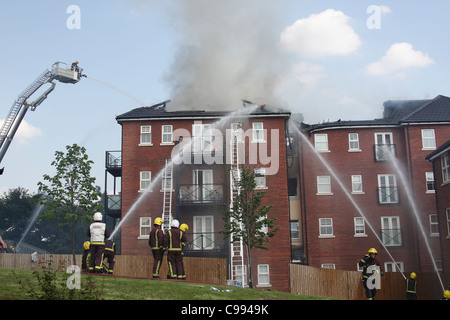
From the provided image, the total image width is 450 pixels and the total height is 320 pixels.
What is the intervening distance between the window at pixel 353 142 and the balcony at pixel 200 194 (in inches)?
451

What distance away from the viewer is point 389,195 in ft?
135

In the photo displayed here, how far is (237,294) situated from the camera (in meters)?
16.2

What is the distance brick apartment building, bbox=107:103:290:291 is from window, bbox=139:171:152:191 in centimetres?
7

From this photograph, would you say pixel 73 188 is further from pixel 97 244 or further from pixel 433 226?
pixel 433 226

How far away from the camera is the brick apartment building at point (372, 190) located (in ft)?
131

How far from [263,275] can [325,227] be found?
697 cm

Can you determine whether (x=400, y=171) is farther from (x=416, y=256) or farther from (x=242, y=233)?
(x=242, y=233)

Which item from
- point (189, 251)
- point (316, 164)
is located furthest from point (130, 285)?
point (316, 164)

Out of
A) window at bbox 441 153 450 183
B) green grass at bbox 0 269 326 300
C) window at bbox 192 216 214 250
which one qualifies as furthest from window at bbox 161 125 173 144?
green grass at bbox 0 269 326 300

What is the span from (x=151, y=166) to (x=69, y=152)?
30.6 feet

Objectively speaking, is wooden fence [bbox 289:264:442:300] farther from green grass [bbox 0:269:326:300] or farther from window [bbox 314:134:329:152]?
window [bbox 314:134:329:152]

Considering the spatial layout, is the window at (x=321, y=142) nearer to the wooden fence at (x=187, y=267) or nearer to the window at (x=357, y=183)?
the window at (x=357, y=183)

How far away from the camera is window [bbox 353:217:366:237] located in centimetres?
4047

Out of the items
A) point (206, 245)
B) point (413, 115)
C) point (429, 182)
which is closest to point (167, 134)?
point (206, 245)
